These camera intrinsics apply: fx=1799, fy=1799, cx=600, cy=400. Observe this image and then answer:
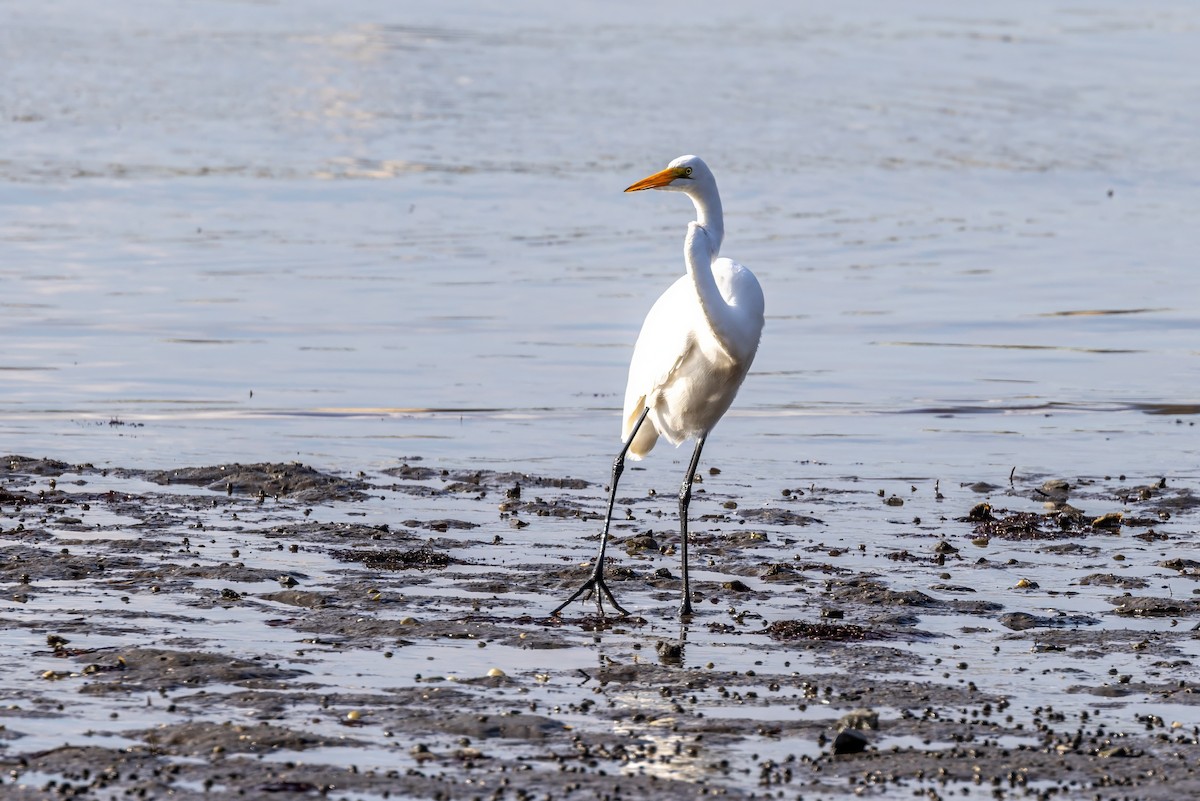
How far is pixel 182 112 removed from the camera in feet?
98.8

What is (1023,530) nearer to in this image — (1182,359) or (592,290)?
(1182,359)

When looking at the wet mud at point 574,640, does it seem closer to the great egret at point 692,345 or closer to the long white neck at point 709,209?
the great egret at point 692,345

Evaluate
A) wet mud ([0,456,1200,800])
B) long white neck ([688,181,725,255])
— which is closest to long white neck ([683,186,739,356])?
long white neck ([688,181,725,255])

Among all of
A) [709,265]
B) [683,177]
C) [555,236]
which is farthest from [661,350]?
[555,236]

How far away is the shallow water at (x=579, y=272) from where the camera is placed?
1159 centimetres

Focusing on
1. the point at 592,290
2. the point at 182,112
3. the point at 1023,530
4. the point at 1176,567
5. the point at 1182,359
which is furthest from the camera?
the point at 182,112

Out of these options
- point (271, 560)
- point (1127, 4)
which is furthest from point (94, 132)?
point (1127, 4)

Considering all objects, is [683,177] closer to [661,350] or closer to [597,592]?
[661,350]

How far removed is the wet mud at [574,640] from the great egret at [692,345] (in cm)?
61

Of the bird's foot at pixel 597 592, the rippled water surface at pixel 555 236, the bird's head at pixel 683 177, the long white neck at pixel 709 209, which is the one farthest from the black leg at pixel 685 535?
the rippled water surface at pixel 555 236

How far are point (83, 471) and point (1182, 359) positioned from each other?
1007 centimetres

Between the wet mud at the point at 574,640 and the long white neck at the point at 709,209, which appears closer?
the wet mud at the point at 574,640

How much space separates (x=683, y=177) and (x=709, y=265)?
0.53 m

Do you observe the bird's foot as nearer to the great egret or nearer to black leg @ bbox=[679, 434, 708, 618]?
the great egret
